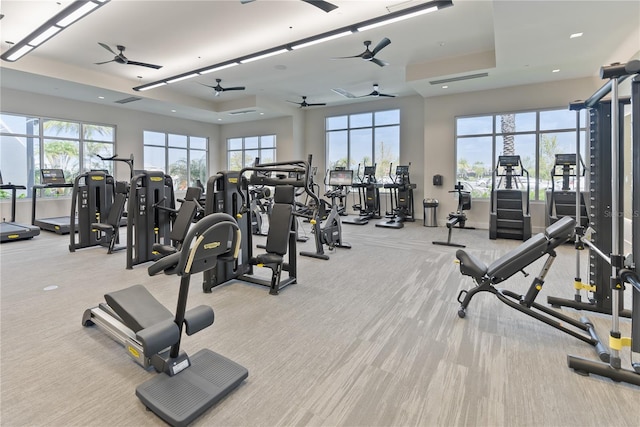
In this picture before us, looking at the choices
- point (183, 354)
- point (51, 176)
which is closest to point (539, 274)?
point (183, 354)

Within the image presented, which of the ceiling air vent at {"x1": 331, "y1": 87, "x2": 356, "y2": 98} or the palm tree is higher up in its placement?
the ceiling air vent at {"x1": 331, "y1": 87, "x2": 356, "y2": 98}

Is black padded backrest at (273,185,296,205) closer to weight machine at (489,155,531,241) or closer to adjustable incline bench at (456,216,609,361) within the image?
adjustable incline bench at (456,216,609,361)

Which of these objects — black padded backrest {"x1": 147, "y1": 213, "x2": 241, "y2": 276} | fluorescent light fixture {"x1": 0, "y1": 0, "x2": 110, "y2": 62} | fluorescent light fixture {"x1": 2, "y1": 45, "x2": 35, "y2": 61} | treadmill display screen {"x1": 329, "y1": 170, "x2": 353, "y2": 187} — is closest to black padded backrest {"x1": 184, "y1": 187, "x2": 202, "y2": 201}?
fluorescent light fixture {"x1": 0, "y1": 0, "x2": 110, "y2": 62}

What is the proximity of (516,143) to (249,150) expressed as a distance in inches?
374

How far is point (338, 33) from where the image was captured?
5.30 metres

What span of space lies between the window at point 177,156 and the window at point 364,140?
513 centimetres

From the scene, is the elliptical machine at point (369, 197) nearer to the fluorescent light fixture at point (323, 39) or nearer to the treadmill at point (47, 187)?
the fluorescent light fixture at point (323, 39)

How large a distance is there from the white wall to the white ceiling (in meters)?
0.33

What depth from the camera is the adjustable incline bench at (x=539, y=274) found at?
264 cm

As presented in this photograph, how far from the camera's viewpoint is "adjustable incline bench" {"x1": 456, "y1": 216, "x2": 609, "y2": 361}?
2.64 meters

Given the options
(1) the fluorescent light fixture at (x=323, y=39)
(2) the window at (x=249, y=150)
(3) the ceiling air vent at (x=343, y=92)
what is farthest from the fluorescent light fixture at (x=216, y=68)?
(2) the window at (x=249, y=150)

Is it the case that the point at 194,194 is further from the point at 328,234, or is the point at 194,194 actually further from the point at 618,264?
the point at 618,264

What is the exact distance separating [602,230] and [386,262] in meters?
2.71

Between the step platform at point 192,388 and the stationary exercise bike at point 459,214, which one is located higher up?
the stationary exercise bike at point 459,214
